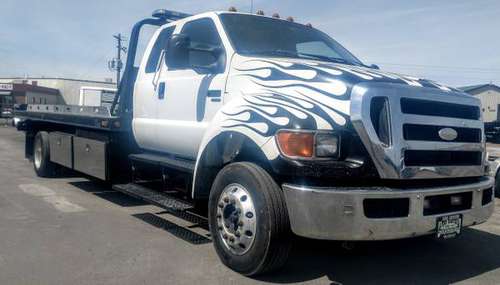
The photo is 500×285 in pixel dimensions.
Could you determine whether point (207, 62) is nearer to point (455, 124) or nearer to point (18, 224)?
point (455, 124)

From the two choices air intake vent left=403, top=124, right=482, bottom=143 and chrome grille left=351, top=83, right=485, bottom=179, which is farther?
air intake vent left=403, top=124, right=482, bottom=143

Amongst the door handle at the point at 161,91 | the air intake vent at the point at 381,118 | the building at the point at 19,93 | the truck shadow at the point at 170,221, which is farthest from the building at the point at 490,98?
the air intake vent at the point at 381,118

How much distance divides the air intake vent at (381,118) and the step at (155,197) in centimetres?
213

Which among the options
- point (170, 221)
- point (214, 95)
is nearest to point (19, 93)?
point (170, 221)

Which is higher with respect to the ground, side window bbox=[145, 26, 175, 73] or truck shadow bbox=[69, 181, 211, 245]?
side window bbox=[145, 26, 175, 73]

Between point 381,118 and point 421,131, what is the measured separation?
0.41 m

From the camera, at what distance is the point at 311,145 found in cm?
391

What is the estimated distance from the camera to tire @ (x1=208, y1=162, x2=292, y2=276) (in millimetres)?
3998

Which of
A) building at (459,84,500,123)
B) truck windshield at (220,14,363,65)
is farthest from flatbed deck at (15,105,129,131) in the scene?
building at (459,84,500,123)

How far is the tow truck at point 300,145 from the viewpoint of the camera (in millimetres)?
3873

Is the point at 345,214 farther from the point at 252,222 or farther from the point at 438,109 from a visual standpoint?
the point at 438,109

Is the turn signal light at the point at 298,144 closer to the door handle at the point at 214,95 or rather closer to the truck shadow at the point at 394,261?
the truck shadow at the point at 394,261

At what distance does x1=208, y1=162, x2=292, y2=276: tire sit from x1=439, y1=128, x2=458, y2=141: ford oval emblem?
1.41 m

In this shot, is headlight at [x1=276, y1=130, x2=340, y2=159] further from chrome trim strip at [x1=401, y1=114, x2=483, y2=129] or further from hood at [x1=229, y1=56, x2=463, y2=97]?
chrome trim strip at [x1=401, y1=114, x2=483, y2=129]
